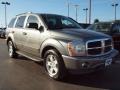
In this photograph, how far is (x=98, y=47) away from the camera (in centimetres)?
702

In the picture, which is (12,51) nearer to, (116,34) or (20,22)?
(20,22)

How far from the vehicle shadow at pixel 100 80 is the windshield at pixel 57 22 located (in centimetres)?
158

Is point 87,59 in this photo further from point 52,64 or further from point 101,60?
point 52,64

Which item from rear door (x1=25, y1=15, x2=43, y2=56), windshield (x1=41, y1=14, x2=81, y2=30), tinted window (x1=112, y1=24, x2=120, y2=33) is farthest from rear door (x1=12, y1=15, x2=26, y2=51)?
tinted window (x1=112, y1=24, x2=120, y2=33)

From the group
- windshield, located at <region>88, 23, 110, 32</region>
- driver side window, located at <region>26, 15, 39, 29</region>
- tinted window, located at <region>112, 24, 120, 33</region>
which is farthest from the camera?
windshield, located at <region>88, 23, 110, 32</region>

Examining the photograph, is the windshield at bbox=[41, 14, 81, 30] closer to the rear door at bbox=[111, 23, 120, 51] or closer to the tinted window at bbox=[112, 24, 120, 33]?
the rear door at bbox=[111, 23, 120, 51]

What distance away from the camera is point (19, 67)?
9.24 metres

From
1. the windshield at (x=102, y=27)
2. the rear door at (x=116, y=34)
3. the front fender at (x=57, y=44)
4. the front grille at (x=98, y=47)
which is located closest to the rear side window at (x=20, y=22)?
the front fender at (x=57, y=44)

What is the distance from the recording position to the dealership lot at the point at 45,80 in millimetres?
6629

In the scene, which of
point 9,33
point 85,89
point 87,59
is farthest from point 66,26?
point 9,33

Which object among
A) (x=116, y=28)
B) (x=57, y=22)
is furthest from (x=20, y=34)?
(x=116, y=28)

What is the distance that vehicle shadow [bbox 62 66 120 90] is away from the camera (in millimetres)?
6785

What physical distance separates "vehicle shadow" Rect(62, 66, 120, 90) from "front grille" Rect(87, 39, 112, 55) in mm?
785

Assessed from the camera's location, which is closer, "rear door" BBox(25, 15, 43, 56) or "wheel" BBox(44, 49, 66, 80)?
"wheel" BBox(44, 49, 66, 80)
